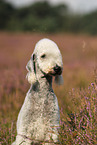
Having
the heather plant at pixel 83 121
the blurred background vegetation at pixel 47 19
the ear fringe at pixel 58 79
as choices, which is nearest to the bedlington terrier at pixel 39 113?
the ear fringe at pixel 58 79

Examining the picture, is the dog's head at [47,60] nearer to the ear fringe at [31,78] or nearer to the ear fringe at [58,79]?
the ear fringe at [31,78]

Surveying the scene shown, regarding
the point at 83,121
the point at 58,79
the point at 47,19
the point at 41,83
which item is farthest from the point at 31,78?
the point at 47,19

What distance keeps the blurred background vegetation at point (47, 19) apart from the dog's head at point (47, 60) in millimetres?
23204

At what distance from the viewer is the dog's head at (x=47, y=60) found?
160 cm

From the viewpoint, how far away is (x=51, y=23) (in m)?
27.4

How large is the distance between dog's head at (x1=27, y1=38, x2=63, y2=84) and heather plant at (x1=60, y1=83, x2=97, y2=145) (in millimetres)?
519

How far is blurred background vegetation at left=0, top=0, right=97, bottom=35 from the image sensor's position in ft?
86.9

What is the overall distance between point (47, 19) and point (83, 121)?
89.5 ft

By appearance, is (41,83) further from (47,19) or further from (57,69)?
(47,19)

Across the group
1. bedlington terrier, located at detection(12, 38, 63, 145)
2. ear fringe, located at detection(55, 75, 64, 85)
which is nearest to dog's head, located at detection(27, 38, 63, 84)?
bedlington terrier, located at detection(12, 38, 63, 145)

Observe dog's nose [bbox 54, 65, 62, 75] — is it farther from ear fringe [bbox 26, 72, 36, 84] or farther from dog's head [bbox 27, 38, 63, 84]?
ear fringe [bbox 26, 72, 36, 84]

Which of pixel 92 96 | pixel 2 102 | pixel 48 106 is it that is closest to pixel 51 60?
pixel 48 106

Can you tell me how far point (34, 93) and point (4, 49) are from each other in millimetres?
9758

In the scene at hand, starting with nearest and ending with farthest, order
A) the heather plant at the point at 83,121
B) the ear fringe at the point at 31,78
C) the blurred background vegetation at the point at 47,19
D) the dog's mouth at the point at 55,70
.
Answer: the dog's mouth at the point at 55,70, the ear fringe at the point at 31,78, the heather plant at the point at 83,121, the blurred background vegetation at the point at 47,19
